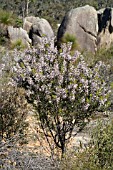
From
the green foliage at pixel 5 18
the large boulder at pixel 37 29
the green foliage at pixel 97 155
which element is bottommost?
the large boulder at pixel 37 29

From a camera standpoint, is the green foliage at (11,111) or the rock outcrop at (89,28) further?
the rock outcrop at (89,28)

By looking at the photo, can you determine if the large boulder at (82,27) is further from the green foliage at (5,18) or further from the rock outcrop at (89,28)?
the green foliage at (5,18)

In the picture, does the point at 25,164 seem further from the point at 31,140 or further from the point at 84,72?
the point at 31,140

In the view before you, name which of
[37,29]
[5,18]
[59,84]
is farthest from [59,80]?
[37,29]

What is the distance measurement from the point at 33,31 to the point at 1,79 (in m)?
17.1

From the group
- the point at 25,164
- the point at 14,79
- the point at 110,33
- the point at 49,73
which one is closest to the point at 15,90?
the point at 14,79

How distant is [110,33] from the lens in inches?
902

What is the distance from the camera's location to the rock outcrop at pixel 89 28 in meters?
22.5

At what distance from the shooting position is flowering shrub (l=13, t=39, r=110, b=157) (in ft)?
20.2

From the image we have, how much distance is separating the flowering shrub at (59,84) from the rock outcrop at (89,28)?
15783mm

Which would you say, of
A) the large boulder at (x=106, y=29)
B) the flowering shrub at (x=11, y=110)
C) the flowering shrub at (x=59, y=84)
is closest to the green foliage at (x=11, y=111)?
the flowering shrub at (x=11, y=110)

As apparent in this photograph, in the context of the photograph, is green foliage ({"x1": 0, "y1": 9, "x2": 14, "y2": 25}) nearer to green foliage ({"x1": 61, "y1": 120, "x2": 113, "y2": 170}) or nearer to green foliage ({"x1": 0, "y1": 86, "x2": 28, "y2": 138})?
green foliage ({"x1": 0, "y1": 86, "x2": 28, "y2": 138})

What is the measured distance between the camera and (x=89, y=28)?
76.0 ft

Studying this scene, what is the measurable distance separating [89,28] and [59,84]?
17467 mm
